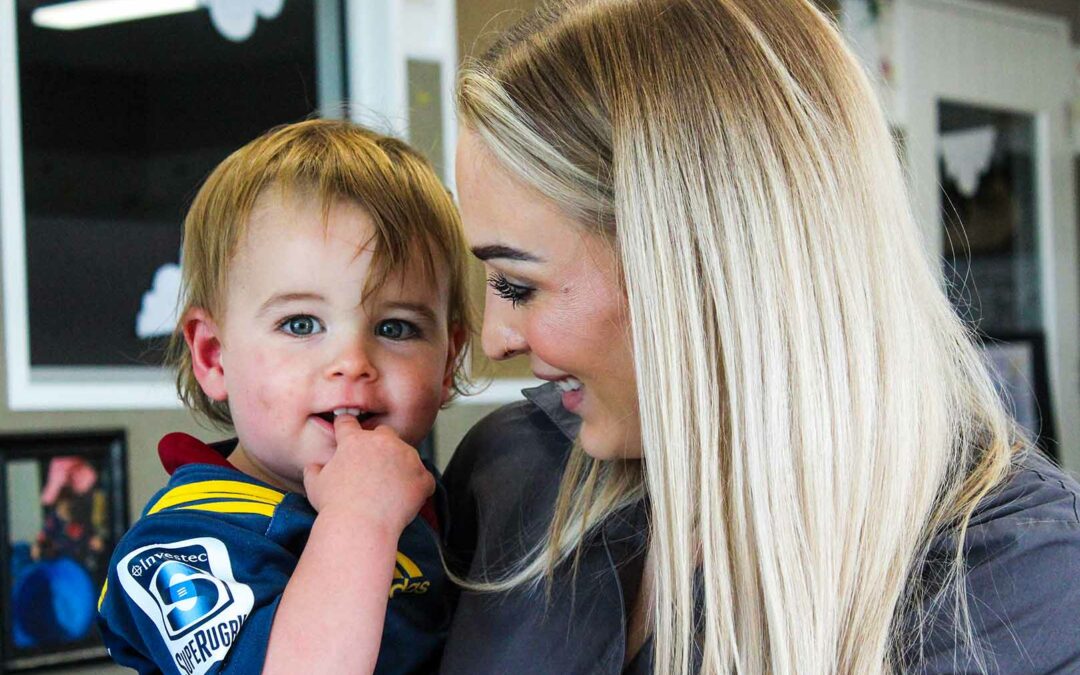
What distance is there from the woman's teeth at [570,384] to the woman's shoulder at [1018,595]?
365mm

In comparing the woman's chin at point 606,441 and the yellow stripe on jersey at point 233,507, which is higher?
the woman's chin at point 606,441

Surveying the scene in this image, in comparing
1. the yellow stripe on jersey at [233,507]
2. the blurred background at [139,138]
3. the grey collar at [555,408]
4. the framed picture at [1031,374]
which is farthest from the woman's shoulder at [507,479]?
the framed picture at [1031,374]

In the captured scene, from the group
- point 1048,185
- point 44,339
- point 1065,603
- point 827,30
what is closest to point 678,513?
point 1065,603

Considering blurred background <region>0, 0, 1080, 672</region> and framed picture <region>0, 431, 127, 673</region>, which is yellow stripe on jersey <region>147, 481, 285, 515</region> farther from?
framed picture <region>0, 431, 127, 673</region>

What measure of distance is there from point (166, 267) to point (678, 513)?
1.45 meters

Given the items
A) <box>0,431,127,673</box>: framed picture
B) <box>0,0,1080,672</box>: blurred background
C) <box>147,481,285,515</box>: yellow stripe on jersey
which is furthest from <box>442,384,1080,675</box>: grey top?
<box>0,431,127,673</box>: framed picture

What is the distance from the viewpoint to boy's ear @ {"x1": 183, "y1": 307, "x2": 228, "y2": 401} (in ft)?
4.35

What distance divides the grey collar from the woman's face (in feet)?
0.46

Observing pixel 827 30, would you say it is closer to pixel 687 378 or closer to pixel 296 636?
pixel 687 378

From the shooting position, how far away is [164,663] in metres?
1.10

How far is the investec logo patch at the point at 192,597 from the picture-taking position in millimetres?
1047

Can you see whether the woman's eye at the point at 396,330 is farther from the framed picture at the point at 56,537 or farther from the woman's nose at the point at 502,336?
the framed picture at the point at 56,537

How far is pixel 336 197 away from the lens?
1263 millimetres

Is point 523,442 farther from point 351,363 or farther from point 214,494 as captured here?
point 214,494
